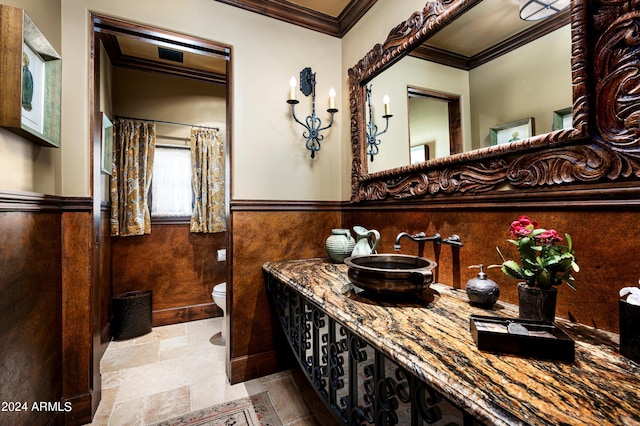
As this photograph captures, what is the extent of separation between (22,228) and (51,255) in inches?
11.9

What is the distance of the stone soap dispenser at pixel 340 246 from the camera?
1762 mm

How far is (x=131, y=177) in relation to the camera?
2.70 m

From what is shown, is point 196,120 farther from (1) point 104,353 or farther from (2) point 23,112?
(1) point 104,353

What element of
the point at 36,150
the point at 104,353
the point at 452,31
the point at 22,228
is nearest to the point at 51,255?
the point at 22,228

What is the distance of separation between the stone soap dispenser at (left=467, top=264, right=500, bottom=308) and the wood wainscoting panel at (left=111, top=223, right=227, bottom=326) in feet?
8.86

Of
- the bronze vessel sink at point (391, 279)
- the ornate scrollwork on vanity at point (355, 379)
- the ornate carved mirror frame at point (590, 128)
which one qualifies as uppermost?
the ornate carved mirror frame at point (590, 128)

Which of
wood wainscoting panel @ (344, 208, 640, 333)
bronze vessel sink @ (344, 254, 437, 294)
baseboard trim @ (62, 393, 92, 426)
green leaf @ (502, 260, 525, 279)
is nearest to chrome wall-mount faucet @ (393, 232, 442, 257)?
wood wainscoting panel @ (344, 208, 640, 333)

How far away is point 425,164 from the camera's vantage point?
140 centimetres

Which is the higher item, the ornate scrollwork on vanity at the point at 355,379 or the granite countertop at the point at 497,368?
the granite countertop at the point at 497,368

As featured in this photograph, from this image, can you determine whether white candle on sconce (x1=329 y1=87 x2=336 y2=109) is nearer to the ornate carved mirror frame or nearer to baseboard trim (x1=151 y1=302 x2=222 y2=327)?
the ornate carved mirror frame

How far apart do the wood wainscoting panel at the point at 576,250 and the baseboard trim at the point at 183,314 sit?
2.57 m

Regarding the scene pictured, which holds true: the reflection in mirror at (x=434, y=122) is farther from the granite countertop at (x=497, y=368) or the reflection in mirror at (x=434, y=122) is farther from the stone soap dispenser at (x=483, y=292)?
the granite countertop at (x=497, y=368)

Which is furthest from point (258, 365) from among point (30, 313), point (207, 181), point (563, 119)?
point (563, 119)

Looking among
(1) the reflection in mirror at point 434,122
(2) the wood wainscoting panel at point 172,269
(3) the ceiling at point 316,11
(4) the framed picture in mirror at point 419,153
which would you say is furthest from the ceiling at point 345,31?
(2) the wood wainscoting panel at point 172,269
